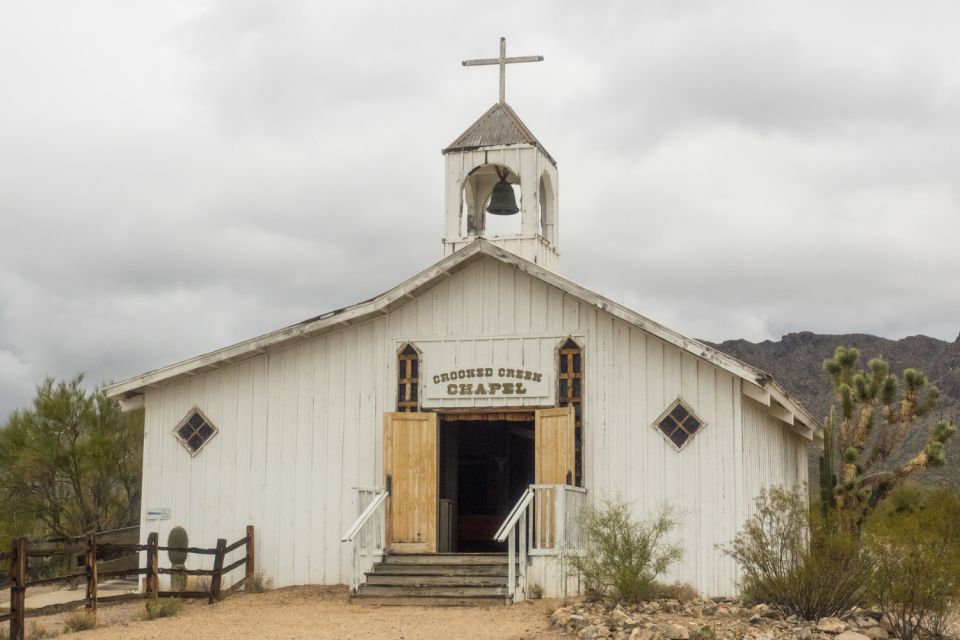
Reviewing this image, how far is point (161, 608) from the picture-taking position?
16.4 metres

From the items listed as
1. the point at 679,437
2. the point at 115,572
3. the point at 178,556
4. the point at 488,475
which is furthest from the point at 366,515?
the point at 488,475

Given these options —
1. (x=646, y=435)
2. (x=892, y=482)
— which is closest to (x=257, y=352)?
(x=646, y=435)

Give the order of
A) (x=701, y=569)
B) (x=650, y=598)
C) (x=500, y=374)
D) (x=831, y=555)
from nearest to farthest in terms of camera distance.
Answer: (x=831, y=555)
(x=650, y=598)
(x=701, y=569)
(x=500, y=374)

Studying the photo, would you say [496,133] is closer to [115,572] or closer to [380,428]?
[380,428]

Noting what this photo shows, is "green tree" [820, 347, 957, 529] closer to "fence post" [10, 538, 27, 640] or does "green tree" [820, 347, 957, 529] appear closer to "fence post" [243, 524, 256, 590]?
"fence post" [243, 524, 256, 590]

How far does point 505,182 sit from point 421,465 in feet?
17.8

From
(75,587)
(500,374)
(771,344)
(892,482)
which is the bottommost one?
(75,587)

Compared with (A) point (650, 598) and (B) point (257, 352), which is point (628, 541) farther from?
(B) point (257, 352)

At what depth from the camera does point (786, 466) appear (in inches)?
811

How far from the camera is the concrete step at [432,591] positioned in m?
16.5

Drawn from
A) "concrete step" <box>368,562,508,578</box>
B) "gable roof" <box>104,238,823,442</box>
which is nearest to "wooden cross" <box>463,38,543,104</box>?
"gable roof" <box>104,238,823,442</box>

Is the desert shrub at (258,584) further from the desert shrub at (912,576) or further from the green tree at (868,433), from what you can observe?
the green tree at (868,433)

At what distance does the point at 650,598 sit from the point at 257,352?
24.3 ft

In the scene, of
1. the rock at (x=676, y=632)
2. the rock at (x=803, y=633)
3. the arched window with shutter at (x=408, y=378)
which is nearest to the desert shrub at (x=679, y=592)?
the rock at (x=803, y=633)
